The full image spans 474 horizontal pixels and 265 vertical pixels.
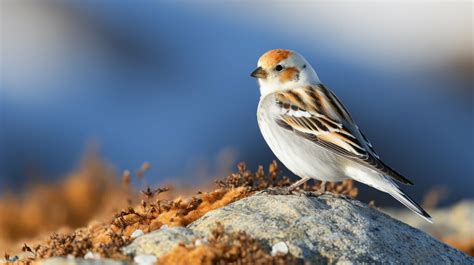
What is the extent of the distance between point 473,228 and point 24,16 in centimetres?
1677

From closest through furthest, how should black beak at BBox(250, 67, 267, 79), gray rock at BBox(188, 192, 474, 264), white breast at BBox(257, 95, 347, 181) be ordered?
gray rock at BBox(188, 192, 474, 264) → white breast at BBox(257, 95, 347, 181) → black beak at BBox(250, 67, 267, 79)

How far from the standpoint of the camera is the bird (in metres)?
5.55

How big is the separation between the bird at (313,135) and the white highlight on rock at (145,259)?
1.70 metres

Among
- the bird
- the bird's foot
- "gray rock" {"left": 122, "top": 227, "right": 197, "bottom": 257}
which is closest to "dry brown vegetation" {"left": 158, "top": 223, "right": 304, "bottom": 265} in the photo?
"gray rock" {"left": 122, "top": 227, "right": 197, "bottom": 257}

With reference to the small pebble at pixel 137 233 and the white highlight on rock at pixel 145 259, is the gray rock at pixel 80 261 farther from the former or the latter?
the small pebble at pixel 137 233

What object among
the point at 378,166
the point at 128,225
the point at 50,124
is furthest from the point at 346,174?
the point at 50,124

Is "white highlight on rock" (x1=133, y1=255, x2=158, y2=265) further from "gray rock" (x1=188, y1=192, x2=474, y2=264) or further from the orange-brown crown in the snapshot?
the orange-brown crown

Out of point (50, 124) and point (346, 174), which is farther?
point (50, 124)

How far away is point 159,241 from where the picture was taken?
4.25 meters

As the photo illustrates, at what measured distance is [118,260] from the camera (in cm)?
406

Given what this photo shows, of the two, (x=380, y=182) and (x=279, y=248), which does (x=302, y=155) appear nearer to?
(x=380, y=182)

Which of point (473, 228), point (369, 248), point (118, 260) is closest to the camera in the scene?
point (118, 260)

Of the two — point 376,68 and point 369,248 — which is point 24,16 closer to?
point 376,68

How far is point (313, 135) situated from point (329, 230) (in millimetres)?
1324
